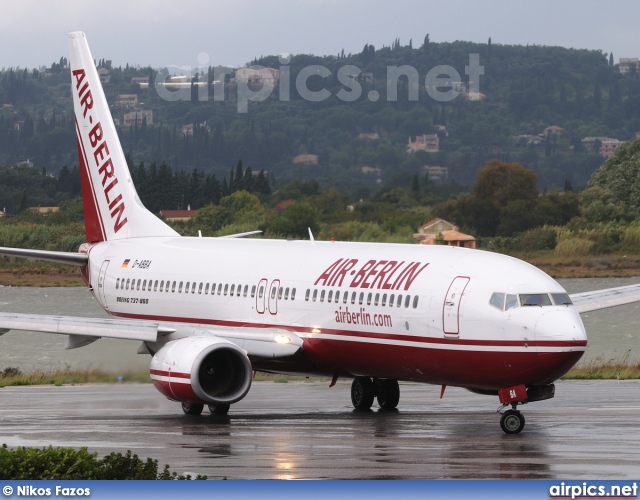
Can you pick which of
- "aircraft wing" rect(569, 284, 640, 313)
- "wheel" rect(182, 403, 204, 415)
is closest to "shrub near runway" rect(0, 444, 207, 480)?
"wheel" rect(182, 403, 204, 415)

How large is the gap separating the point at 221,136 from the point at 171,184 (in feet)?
131

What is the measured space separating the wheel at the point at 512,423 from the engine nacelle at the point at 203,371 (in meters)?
5.81

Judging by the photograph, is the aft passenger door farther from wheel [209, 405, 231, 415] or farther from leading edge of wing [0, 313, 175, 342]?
leading edge of wing [0, 313, 175, 342]

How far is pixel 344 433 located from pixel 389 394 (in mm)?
4875

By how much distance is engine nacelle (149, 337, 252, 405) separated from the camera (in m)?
26.7

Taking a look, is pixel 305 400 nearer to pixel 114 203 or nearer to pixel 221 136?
pixel 114 203

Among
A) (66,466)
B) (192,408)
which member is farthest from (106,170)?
(66,466)

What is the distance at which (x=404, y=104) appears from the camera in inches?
5979

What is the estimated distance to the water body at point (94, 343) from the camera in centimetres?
3228

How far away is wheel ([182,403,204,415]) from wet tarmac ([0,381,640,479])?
1.30 feet

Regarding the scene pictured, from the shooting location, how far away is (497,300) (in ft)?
79.4

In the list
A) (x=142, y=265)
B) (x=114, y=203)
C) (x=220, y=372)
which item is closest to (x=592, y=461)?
(x=220, y=372)

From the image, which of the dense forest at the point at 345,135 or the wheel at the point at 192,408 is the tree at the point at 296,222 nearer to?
the dense forest at the point at 345,135

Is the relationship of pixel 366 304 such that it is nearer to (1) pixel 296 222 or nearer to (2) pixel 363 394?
(2) pixel 363 394
